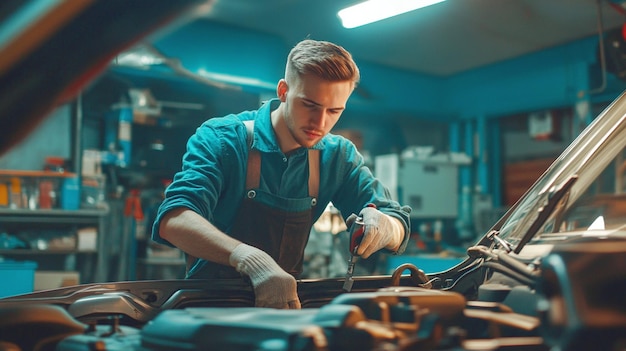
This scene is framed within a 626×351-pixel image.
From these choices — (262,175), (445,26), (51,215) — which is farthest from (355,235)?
(445,26)

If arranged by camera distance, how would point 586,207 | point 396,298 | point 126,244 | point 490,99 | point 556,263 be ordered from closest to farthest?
point 556,263 < point 396,298 < point 586,207 < point 126,244 < point 490,99

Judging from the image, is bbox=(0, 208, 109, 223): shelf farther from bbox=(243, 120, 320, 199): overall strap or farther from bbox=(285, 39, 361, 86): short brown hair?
bbox=(285, 39, 361, 86): short brown hair

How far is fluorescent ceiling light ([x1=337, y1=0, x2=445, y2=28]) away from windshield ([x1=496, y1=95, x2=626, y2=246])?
2.67 metres

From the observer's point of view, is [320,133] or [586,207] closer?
[586,207]

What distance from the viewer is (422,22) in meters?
5.81

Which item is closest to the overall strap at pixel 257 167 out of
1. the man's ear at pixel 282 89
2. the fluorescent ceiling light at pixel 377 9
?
the man's ear at pixel 282 89

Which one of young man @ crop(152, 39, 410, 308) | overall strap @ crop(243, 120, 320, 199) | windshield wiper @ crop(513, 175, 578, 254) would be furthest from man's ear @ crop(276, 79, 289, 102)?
windshield wiper @ crop(513, 175, 578, 254)

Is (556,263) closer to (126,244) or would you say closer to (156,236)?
(156,236)

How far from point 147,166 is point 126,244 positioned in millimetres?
710

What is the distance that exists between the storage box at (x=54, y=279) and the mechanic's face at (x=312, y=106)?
3.21 metres

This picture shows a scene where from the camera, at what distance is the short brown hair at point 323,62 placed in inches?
70.4

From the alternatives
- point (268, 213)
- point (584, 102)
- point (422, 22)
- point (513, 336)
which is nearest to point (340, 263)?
point (422, 22)

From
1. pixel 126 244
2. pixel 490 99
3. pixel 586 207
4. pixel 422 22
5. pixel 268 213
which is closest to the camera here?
pixel 586 207

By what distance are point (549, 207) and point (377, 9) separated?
3.38 m
